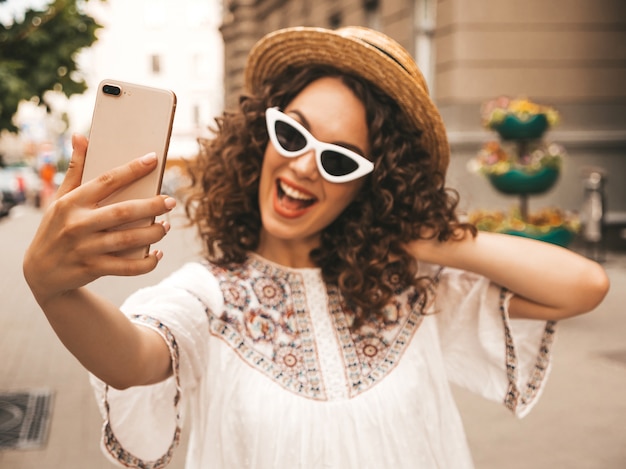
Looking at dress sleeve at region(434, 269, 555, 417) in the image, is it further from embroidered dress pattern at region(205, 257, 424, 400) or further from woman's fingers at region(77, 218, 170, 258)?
woman's fingers at region(77, 218, 170, 258)

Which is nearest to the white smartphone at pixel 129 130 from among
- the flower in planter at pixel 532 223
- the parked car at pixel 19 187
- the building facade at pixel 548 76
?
the flower in planter at pixel 532 223

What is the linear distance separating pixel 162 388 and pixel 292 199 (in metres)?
0.54

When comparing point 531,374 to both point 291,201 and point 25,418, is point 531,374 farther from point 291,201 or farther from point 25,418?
point 25,418

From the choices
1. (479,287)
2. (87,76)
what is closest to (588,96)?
(87,76)

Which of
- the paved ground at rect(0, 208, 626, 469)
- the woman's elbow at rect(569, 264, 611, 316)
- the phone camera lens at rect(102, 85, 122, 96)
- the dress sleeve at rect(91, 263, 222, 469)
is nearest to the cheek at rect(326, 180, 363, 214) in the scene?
the dress sleeve at rect(91, 263, 222, 469)

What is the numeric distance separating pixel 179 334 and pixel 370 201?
0.64 metres

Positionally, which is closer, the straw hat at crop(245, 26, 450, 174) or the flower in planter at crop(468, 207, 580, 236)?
the straw hat at crop(245, 26, 450, 174)

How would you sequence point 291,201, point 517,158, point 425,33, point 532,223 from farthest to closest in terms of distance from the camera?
1. point 425,33
2. point 517,158
3. point 532,223
4. point 291,201


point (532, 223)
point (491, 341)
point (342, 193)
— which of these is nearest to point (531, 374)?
point (491, 341)

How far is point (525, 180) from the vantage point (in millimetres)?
7723

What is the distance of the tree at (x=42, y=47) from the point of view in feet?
13.8

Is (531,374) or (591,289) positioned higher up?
(591,289)

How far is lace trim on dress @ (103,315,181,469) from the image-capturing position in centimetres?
160

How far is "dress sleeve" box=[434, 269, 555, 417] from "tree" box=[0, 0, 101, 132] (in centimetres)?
303
